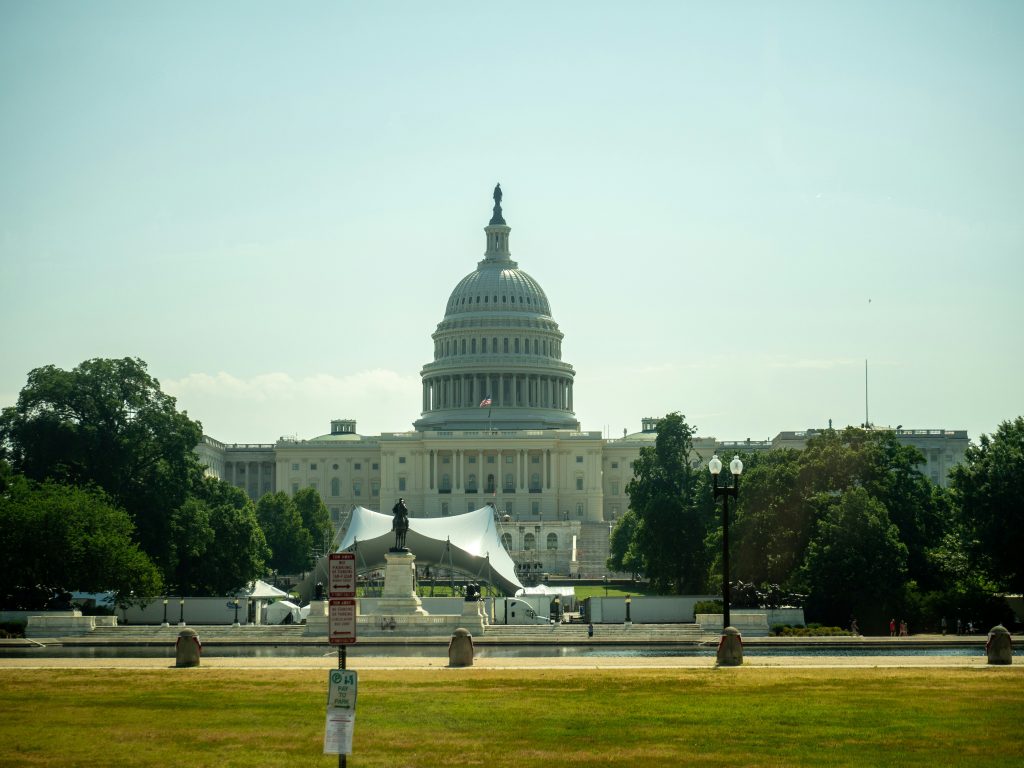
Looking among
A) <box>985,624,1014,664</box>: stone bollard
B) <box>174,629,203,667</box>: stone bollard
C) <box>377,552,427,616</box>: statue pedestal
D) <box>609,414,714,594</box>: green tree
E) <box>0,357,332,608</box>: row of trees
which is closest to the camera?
<box>985,624,1014,664</box>: stone bollard

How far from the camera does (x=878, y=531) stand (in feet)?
228

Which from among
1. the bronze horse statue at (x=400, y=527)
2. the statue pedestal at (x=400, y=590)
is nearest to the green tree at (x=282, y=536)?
the bronze horse statue at (x=400, y=527)

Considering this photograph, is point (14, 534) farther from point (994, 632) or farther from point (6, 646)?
point (994, 632)

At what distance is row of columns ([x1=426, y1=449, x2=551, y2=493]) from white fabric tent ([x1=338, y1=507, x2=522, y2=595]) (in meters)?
88.6

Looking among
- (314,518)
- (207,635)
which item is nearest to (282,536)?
(314,518)

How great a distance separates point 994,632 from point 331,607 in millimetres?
25220

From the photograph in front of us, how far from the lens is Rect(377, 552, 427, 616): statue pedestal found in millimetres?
73062

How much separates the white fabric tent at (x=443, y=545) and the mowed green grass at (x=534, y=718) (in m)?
51.0

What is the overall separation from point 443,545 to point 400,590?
63.5 feet

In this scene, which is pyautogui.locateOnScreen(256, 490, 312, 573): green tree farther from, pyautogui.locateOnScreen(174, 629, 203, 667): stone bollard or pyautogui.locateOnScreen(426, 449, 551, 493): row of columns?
pyautogui.locateOnScreen(174, 629, 203, 667): stone bollard

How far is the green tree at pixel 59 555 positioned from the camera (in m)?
68.9

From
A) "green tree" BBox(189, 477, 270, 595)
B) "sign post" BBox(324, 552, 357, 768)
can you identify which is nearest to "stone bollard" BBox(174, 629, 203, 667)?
"sign post" BBox(324, 552, 357, 768)

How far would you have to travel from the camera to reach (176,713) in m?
33.5

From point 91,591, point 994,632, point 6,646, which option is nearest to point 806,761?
point 994,632
